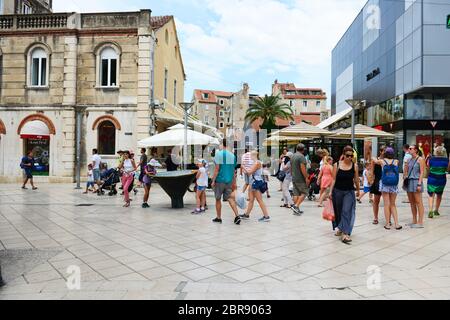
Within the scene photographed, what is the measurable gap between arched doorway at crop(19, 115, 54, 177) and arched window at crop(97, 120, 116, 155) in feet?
8.47

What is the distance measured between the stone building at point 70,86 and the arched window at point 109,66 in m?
0.05

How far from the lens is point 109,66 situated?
18.8m

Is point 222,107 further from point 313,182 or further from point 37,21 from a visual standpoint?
point 313,182

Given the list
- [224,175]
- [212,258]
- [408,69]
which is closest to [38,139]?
[224,175]

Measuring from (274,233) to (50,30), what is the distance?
17.5 meters

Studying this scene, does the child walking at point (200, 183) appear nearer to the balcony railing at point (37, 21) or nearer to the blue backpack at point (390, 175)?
the blue backpack at point (390, 175)

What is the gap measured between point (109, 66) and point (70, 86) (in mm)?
2248

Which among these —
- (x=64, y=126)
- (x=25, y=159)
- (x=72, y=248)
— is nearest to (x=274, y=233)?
(x=72, y=248)

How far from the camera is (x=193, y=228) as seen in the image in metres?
7.43

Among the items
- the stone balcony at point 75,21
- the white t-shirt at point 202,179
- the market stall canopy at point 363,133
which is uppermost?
the stone balcony at point 75,21

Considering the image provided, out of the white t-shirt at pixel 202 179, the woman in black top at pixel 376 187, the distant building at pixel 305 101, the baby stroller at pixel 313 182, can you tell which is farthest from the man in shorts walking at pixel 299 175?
the distant building at pixel 305 101

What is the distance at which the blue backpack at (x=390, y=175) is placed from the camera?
7211mm

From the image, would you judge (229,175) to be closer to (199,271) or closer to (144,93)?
(199,271)

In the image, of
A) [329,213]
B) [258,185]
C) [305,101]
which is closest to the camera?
[329,213]
